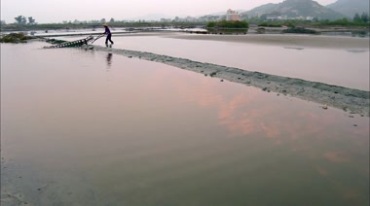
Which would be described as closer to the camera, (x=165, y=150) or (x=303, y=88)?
(x=165, y=150)

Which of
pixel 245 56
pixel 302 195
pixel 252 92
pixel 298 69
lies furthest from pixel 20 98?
pixel 245 56

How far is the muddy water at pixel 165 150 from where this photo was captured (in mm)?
5062

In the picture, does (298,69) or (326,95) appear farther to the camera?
(298,69)

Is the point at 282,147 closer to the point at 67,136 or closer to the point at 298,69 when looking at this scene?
the point at 67,136

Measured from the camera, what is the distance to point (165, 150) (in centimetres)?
661

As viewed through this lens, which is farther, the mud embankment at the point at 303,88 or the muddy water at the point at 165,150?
the mud embankment at the point at 303,88

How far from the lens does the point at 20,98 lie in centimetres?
1073

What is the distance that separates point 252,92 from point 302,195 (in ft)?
21.9

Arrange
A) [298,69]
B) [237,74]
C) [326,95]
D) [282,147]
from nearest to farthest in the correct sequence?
1. [282,147]
2. [326,95]
3. [237,74]
4. [298,69]

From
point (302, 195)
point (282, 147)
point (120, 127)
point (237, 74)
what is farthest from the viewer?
point (237, 74)

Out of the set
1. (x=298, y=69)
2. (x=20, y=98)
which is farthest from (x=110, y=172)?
(x=298, y=69)

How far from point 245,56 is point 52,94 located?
1301 centimetres

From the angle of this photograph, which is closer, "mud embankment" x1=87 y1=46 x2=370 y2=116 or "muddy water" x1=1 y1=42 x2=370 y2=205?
"muddy water" x1=1 y1=42 x2=370 y2=205

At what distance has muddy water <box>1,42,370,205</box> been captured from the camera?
16.6 ft
